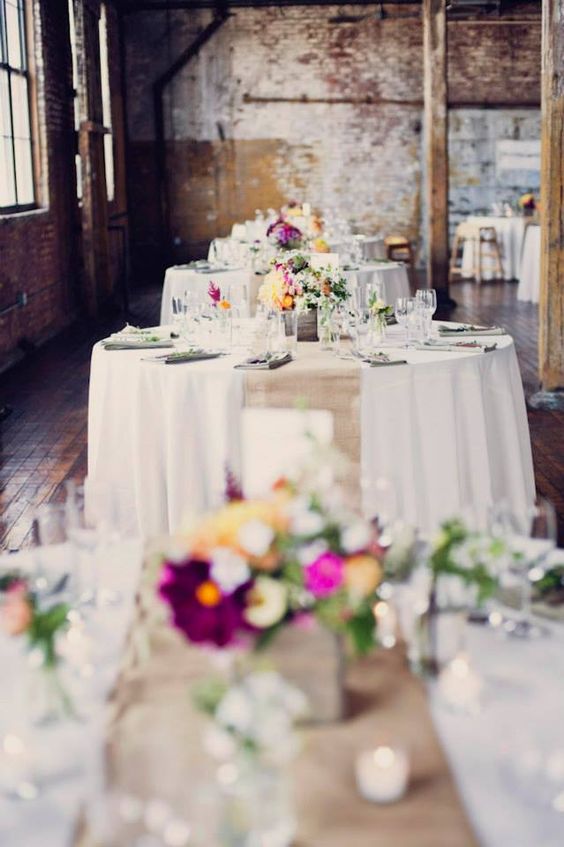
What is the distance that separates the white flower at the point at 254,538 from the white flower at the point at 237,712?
0.79ft

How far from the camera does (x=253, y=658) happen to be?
1.54m

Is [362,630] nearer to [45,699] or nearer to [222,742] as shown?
[222,742]

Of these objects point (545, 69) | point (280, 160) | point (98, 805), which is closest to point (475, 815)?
point (98, 805)

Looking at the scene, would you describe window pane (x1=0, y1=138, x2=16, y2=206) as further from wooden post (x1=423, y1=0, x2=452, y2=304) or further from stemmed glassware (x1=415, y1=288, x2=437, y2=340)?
stemmed glassware (x1=415, y1=288, x2=437, y2=340)

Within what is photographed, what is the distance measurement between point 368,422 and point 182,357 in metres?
0.77

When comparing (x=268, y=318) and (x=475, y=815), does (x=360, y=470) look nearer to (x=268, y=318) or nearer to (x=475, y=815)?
(x=268, y=318)

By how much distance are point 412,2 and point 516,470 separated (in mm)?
13778

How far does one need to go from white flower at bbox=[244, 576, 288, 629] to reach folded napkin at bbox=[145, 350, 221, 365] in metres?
2.84

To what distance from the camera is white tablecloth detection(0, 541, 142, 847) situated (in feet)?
4.63

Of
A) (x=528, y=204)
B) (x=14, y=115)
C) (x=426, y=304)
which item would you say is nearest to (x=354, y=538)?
(x=426, y=304)

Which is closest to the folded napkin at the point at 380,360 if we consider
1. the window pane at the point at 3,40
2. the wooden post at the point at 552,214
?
the wooden post at the point at 552,214

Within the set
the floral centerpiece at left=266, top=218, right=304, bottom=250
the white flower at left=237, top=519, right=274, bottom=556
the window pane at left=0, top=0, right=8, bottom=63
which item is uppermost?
the window pane at left=0, top=0, right=8, bottom=63

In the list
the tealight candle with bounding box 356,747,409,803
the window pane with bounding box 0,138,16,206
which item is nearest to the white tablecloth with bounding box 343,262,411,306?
the window pane with bounding box 0,138,16,206

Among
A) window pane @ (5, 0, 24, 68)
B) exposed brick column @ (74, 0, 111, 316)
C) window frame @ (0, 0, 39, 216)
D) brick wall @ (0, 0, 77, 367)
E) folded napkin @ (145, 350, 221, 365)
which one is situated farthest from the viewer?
exposed brick column @ (74, 0, 111, 316)
